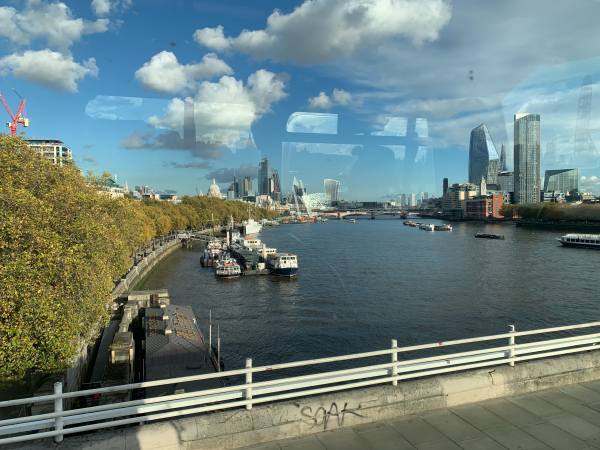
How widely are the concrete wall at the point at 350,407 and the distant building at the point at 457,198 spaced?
140m

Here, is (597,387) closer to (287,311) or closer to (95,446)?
(95,446)

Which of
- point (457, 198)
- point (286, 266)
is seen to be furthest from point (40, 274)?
point (457, 198)

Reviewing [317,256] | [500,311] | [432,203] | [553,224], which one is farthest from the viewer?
[432,203]

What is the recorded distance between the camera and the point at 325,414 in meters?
3.78

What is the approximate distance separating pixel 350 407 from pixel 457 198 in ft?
510

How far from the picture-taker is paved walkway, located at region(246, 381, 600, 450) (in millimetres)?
3533

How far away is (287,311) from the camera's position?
22969mm

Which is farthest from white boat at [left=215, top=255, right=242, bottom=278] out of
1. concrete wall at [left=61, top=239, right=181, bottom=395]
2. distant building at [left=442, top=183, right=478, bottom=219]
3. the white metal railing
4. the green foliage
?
distant building at [left=442, top=183, right=478, bottom=219]

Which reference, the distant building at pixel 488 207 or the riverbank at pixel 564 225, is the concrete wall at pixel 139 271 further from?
the distant building at pixel 488 207

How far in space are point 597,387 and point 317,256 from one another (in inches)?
1658

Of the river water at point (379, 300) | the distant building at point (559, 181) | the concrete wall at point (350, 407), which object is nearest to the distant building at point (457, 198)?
the distant building at point (559, 181)

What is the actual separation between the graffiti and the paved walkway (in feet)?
0.29

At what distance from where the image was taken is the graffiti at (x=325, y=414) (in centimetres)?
372

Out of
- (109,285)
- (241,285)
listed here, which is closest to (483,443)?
(109,285)
